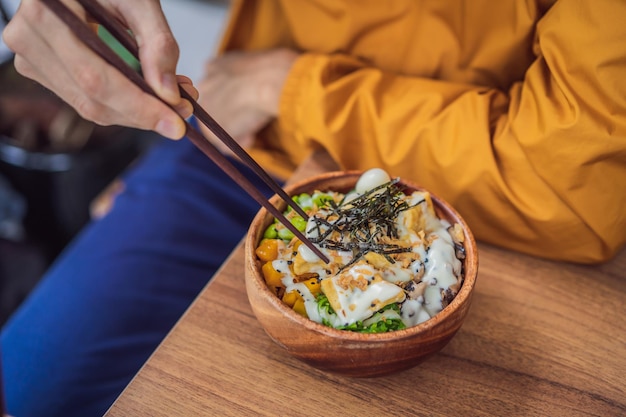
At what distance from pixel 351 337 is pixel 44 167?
5.75 feet

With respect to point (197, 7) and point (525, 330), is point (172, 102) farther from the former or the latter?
point (197, 7)

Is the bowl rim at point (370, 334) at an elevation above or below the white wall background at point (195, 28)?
above

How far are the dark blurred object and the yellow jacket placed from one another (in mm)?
1095

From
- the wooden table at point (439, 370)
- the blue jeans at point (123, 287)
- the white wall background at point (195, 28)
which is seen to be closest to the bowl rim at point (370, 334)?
the wooden table at point (439, 370)

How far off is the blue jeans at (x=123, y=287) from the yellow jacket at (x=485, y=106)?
268 mm

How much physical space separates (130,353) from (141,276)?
172mm

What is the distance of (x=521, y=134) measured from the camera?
97 cm

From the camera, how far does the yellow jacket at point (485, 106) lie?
3.01 ft

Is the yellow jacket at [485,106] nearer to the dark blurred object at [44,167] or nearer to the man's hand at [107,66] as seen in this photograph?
the man's hand at [107,66]

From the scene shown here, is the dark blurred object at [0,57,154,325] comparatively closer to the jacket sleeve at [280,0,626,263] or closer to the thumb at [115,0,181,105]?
the jacket sleeve at [280,0,626,263]

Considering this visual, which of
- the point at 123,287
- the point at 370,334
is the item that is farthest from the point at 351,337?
the point at 123,287

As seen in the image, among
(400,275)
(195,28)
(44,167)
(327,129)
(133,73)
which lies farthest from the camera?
(195,28)

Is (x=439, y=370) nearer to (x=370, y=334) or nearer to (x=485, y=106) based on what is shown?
(x=370, y=334)

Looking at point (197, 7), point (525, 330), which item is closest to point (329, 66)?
point (525, 330)
